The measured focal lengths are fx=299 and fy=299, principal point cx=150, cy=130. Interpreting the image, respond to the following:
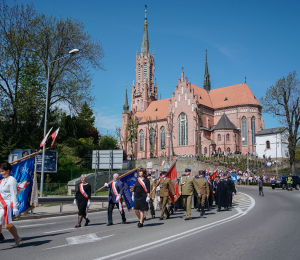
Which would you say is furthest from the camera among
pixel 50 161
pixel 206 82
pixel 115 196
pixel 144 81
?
pixel 144 81

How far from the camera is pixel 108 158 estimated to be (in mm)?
20359

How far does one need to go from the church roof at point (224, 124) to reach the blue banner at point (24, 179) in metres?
59.2

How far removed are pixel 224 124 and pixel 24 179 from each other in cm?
6045

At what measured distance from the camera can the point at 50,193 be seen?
2186cm

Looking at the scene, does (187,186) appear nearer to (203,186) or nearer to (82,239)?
(203,186)

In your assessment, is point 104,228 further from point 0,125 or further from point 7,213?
point 0,125

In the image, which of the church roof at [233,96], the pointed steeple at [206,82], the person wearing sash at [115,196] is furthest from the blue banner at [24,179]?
the pointed steeple at [206,82]

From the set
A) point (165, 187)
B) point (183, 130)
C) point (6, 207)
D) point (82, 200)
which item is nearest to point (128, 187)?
point (165, 187)

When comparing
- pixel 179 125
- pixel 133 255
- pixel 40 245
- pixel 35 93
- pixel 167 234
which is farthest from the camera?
pixel 179 125

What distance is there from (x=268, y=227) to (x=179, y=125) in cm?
6193

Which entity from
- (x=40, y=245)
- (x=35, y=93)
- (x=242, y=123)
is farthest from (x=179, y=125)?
(x=40, y=245)

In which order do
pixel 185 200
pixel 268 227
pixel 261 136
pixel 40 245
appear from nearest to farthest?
pixel 40 245
pixel 268 227
pixel 185 200
pixel 261 136

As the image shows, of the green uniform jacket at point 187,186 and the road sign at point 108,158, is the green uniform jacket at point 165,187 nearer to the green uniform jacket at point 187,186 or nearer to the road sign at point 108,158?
the green uniform jacket at point 187,186

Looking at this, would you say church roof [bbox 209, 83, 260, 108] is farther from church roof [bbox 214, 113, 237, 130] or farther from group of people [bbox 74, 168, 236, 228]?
group of people [bbox 74, 168, 236, 228]
